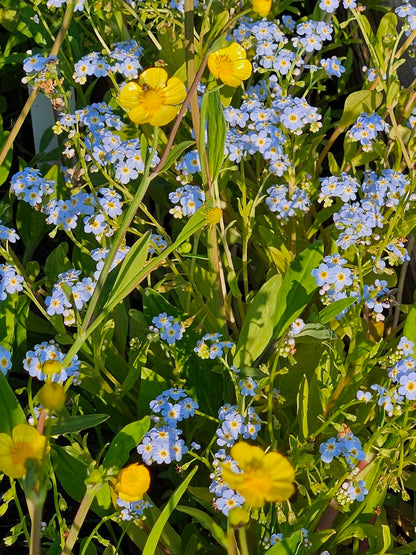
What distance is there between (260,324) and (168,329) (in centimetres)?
18

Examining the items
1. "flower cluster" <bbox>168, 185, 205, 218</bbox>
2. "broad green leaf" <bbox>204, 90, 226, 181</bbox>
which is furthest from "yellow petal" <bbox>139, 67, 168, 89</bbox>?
"flower cluster" <bbox>168, 185, 205, 218</bbox>

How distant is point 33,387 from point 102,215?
56cm

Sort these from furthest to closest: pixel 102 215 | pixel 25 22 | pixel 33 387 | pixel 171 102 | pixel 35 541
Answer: pixel 25 22
pixel 33 387
pixel 102 215
pixel 171 102
pixel 35 541

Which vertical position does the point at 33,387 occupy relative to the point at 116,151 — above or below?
below

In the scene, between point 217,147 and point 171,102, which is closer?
point 171,102

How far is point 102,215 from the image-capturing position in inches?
57.9

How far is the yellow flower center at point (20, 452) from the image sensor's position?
2.95ft

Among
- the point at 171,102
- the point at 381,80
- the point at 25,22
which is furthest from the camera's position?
the point at 25,22

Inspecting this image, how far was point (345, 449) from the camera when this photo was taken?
1.29 m

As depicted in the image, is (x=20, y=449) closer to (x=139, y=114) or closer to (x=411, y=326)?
(x=139, y=114)

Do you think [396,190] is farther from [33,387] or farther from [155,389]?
[33,387]

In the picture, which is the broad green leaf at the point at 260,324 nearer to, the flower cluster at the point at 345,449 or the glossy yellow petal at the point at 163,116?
the flower cluster at the point at 345,449

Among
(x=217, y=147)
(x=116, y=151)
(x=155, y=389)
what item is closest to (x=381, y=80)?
(x=217, y=147)

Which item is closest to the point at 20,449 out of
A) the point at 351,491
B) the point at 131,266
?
the point at 131,266
